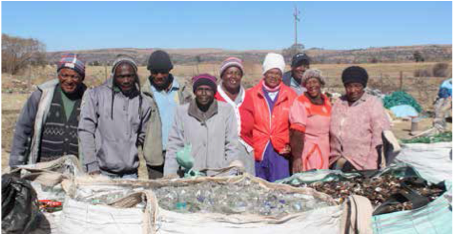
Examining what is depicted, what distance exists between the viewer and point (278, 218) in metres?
2.30

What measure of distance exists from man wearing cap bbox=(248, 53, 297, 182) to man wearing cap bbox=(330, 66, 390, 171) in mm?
433

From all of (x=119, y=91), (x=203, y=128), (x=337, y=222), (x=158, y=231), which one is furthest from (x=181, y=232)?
(x=119, y=91)

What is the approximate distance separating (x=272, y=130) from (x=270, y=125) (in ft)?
0.14

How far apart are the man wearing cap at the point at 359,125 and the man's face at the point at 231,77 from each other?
2.78ft

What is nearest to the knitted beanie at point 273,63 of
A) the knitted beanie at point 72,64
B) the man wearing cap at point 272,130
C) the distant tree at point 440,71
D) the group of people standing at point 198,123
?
the group of people standing at point 198,123

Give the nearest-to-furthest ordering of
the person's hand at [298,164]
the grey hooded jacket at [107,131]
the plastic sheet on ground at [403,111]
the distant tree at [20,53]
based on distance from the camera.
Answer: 1. the grey hooded jacket at [107,131]
2. the person's hand at [298,164]
3. the plastic sheet on ground at [403,111]
4. the distant tree at [20,53]

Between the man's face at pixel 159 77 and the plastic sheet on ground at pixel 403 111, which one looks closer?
the man's face at pixel 159 77

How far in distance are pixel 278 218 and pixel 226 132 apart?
4.50ft

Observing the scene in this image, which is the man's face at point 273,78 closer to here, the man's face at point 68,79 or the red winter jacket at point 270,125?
the red winter jacket at point 270,125

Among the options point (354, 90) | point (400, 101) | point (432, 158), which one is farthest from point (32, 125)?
point (400, 101)

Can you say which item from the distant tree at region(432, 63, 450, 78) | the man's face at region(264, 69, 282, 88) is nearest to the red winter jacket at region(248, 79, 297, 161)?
the man's face at region(264, 69, 282, 88)

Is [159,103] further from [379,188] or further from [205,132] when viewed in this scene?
[379,188]

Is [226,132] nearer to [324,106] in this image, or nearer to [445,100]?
[324,106]

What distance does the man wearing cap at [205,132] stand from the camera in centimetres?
355
